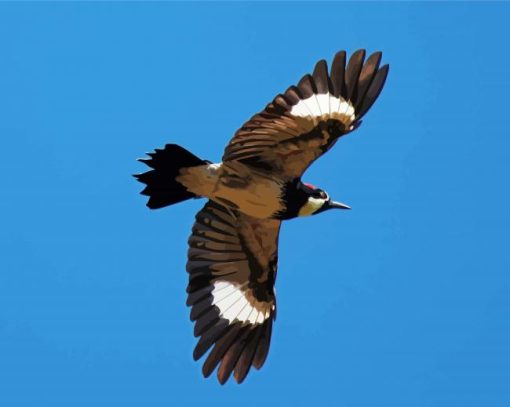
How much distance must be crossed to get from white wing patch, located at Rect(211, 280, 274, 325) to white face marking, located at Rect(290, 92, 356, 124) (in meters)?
2.14

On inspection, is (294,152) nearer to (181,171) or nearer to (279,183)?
(279,183)

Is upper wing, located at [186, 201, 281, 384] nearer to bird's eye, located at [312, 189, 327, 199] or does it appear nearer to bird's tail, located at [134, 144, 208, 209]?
bird's eye, located at [312, 189, 327, 199]

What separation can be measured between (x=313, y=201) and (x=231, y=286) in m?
1.31

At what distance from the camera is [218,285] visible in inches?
385

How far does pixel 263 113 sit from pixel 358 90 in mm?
717

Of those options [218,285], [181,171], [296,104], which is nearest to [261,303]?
[218,285]

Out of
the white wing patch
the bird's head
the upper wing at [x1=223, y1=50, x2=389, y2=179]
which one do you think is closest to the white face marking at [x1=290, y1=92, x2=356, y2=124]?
the upper wing at [x1=223, y1=50, x2=389, y2=179]

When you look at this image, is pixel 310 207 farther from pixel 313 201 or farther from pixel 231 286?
pixel 231 286

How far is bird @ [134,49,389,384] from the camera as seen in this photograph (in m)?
8.29

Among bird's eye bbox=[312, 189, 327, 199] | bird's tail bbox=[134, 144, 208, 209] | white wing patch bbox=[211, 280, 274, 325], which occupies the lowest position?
white wing patch bbox=[211, 280, 274, 325]

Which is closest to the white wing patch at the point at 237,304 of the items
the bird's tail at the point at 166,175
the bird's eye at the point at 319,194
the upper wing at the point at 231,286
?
the upper wing at the point at 231,286

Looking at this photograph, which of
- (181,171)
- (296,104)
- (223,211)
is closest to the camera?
(296,104)

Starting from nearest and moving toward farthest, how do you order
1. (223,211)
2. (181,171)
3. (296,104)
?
(296,104)
(181,171)
(223,211)

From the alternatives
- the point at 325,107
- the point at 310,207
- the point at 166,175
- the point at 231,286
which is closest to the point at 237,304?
the point at 231,286
